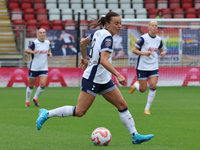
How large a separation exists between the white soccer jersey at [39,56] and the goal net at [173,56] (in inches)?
263

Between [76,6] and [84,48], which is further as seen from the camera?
[76,6]

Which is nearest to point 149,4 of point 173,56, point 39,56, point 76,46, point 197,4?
point 197,4

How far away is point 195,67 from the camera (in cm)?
1706

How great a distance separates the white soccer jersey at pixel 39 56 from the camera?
10492 millimetres

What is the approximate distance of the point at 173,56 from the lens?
17.5 metres

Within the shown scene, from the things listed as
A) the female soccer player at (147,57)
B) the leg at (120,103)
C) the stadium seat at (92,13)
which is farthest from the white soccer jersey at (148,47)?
the stadium seat at (92,13)

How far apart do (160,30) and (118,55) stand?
8.06 ft

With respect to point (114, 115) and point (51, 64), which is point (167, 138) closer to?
→ point (114, 115)

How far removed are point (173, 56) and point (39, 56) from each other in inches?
340

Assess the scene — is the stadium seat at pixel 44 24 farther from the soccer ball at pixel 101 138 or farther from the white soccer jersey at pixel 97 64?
the soccer ball at pixel 101 138

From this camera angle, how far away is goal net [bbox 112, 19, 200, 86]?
674 inches

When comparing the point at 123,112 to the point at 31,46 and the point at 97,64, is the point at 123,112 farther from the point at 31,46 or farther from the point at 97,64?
the point at 31,46

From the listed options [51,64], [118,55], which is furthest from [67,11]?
[118,55]

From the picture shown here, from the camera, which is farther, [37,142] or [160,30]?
[160,30]
